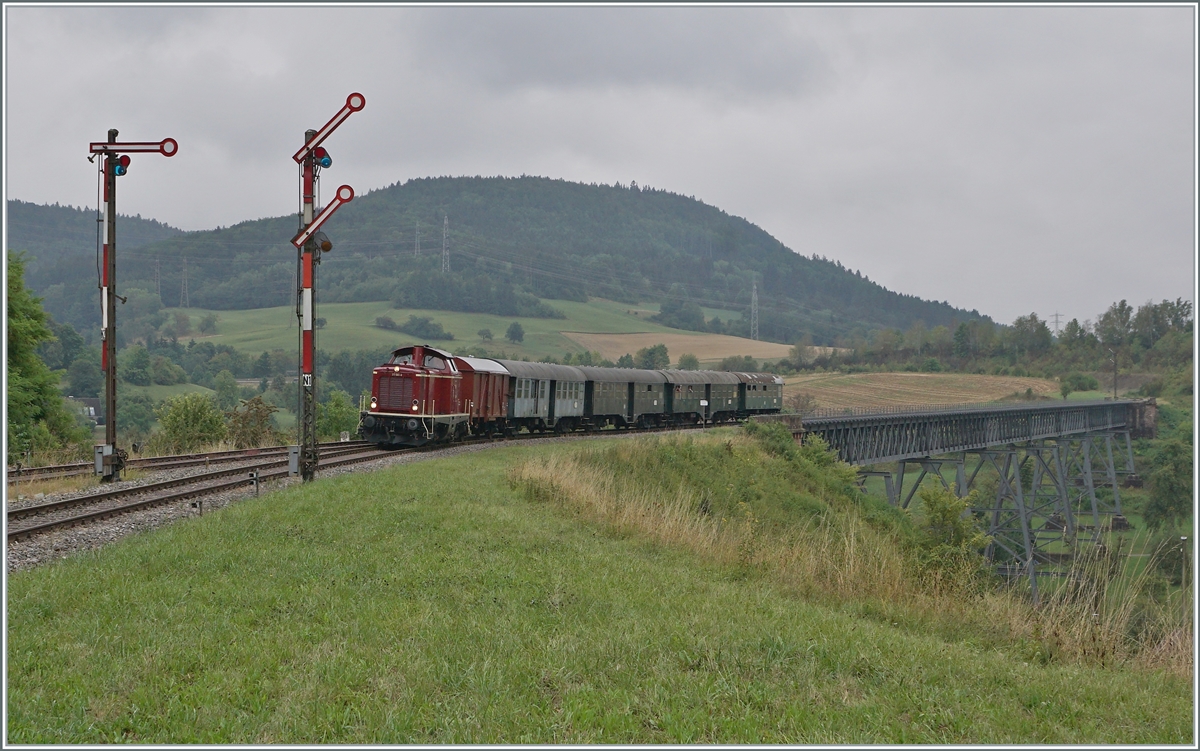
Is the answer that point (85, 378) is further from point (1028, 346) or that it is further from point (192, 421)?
point (1028, 346)

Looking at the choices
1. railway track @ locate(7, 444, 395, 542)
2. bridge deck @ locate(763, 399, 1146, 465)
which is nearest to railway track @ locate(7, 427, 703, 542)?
railway track @ locate(7, 444, 395, 542)

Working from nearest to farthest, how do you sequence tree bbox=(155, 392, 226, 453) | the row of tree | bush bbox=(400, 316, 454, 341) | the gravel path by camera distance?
1. the gravel path
2. tree bbox=(155, 392, 226, 453)
3. the row of tree
4. bush bbox=(400, 316, 454, 341)

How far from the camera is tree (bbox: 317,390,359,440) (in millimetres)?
48500

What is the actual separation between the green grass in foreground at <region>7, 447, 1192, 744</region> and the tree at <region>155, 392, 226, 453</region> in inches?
1215

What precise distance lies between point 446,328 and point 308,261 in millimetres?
131447

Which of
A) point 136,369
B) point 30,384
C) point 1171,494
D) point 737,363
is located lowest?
point 1171,494

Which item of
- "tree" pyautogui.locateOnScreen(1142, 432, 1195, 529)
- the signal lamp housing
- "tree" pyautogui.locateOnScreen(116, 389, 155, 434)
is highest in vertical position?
the signal lamp housing

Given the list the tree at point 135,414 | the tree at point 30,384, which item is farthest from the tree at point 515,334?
the tree at point 30,384

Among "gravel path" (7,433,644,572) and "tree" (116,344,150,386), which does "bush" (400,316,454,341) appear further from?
"gravel path" (7,433,644,572)

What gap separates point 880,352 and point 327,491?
12158 cm

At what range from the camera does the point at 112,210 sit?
65.9 ft

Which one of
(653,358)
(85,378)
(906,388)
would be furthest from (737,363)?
(85,378)

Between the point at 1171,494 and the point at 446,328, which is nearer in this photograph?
the point at 1171,494

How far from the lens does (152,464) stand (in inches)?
938
